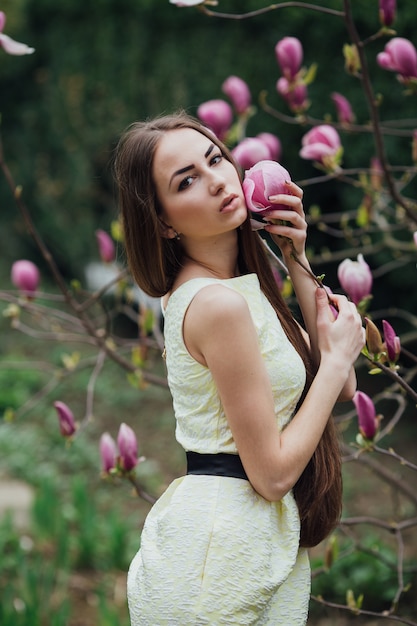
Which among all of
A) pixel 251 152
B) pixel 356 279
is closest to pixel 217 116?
pixel 251 152

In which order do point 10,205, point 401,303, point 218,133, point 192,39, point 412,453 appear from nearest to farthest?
point 218,133, point 412,453, point 401,303, point 192,39, point 10,205

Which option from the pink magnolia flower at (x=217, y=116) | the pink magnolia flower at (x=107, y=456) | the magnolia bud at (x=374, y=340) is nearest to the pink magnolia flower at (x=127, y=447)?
the pink magnolia flower at (x=107, y=456)

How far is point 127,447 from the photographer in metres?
1.89

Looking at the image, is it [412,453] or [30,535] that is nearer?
[30,535]

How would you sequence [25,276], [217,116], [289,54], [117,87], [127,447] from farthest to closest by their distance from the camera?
[117,87], [25,276], [217,116], [289,54], [127,447]

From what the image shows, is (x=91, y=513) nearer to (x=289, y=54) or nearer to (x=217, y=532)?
(x=289, y=54)

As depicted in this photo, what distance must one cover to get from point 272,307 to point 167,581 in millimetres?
459

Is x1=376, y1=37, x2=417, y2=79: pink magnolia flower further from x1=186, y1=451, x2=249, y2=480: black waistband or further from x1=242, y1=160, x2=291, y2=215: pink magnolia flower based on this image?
x1=186, y1=451, x2=249, y2=480: black waistband

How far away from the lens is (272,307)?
4.74ft

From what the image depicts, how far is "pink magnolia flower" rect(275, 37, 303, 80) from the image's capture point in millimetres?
2188

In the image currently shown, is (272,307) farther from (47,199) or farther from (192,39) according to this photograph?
(47,199)

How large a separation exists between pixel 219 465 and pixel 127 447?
1.80 ft

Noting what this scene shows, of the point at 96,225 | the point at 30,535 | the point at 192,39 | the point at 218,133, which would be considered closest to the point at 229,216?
the point at 218,133

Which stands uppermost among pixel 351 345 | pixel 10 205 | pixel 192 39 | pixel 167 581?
pixel 351 345
